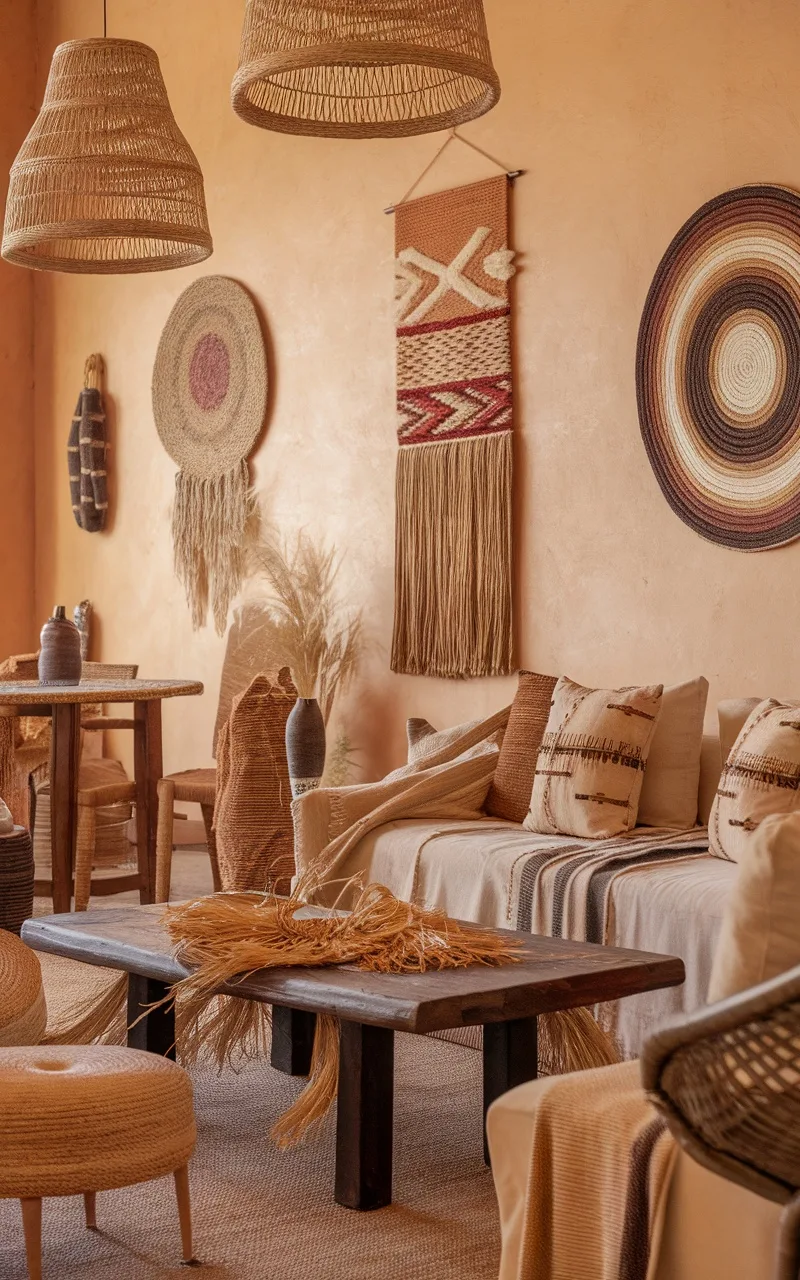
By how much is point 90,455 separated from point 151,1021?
437 centimetres

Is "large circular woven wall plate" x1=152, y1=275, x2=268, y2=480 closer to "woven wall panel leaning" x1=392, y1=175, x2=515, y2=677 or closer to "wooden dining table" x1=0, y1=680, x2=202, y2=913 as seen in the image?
"woven wall panel leaning" x1=392, y1=175, x2=515, y2=677

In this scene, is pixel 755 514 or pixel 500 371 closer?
pixel 755 514

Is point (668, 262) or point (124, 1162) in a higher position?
point (668, 262)

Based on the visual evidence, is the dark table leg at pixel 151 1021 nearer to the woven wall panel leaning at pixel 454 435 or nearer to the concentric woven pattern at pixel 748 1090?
the concentric woven pattern at pixel 748 1090

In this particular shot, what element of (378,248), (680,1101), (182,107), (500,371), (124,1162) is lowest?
(124,1162)

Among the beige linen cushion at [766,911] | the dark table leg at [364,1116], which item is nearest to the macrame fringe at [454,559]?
the dark table leg at [364,1116]

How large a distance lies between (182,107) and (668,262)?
9.91 feet

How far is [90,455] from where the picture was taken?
707 cm

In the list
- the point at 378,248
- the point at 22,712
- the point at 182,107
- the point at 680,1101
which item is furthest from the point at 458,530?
the point at 680,1101

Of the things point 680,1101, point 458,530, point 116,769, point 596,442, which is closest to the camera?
point 680,1101

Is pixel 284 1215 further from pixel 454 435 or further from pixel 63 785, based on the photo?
pixel 454 435

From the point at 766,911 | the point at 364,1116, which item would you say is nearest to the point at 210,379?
the point at 364,1116

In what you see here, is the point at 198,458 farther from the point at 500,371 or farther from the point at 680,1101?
the point at 680,1101

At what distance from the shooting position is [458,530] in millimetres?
5277
